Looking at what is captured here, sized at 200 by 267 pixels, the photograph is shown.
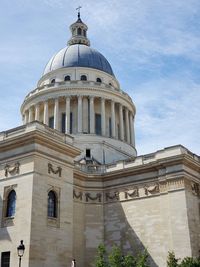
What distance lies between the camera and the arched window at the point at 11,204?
2950cm

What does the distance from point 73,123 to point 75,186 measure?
470 inches

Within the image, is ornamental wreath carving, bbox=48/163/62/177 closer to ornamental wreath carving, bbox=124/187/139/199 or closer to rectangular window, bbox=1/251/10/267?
rectangular window, bbox=1/251/10/267

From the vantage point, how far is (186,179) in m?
33.3

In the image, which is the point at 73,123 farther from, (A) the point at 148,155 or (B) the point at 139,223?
(B) the point at 139,223

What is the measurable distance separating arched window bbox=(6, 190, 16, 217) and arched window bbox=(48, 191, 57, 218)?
105 inches

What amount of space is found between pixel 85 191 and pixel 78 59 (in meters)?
21.0

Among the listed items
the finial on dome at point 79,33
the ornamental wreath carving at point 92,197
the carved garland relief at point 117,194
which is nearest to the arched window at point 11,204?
the carved garland relief at point 117,194

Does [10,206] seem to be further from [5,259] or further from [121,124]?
[121,124]

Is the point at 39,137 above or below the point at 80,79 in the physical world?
below

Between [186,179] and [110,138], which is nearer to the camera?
[186,179]

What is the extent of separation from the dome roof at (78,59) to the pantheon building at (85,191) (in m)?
5.02

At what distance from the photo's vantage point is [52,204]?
102 ft

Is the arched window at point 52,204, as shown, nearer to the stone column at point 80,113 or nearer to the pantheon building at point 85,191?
the pantheon building at point 85,191

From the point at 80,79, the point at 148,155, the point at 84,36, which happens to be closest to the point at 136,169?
the point at 148,155
